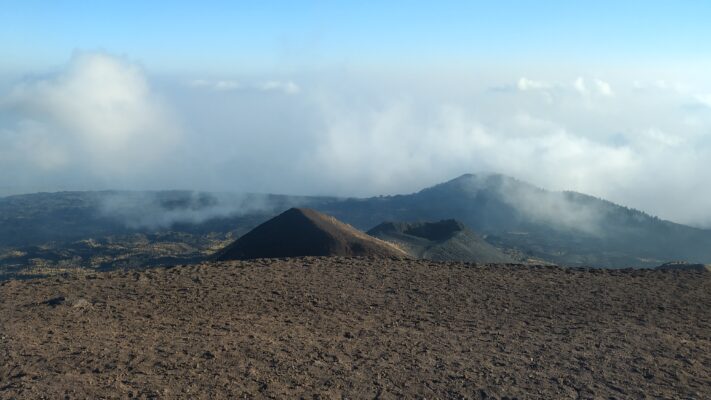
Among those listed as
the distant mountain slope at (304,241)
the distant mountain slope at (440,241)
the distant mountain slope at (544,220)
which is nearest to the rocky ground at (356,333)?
the distant mountain slope at (304,241)

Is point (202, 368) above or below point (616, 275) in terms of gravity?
below

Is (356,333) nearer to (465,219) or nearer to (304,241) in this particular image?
(304,241)

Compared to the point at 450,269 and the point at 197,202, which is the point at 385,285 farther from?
the point at 197,202

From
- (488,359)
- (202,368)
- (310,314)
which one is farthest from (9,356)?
(488,359)

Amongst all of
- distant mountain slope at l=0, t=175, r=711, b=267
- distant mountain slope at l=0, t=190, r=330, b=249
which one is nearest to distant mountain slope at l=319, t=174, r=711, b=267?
distant mountain slope at l=0, t=175, r=711, b=267

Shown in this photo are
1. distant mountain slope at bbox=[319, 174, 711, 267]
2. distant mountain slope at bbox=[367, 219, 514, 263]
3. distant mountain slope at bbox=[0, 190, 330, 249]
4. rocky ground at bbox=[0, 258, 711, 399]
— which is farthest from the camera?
distant mountain slope at bbox=[0, 190, 330, 249]

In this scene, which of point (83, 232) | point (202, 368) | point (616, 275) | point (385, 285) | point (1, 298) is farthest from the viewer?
point (83, 232)

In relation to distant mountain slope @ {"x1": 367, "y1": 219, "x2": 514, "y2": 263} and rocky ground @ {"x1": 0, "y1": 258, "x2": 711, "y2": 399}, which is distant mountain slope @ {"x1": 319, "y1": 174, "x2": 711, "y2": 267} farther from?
rocky ground @ {"x1": 0, "y1": 258, "x2": 711, "y2": 399}
